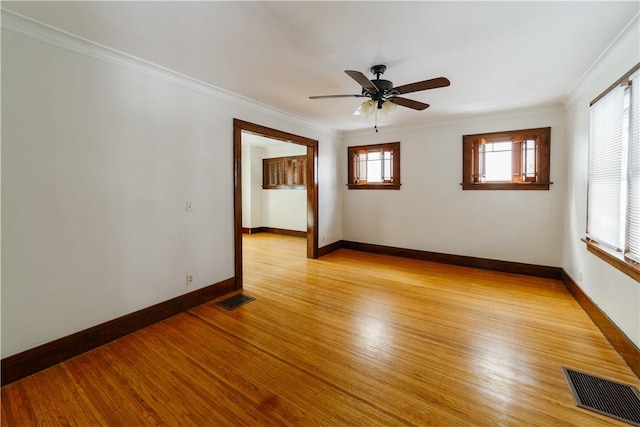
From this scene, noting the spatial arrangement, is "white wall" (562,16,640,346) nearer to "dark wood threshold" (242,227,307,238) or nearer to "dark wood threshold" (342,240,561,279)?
"dark wood threshold" (342,240,561,279)

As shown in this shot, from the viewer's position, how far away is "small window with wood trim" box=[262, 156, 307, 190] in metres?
7.46

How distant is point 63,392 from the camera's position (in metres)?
1.86

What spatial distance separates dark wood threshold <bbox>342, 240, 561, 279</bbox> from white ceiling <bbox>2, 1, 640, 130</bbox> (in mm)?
2577

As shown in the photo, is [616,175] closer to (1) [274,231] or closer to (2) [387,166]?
(2) [387,166]

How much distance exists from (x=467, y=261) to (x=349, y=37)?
4.13 m

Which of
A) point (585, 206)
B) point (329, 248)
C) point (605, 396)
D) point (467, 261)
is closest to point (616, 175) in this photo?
point (585, 206)

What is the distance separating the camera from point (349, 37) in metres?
2.14

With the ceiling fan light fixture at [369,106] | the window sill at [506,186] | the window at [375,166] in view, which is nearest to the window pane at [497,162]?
the window sill at [506,186]

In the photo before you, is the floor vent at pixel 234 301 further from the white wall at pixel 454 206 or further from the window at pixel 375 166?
the window at pixel 375 166

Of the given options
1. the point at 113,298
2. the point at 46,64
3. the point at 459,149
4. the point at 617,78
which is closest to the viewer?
the point at 46,64

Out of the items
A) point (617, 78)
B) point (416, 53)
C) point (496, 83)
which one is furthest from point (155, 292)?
point (617, 78)

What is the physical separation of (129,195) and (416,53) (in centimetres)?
289

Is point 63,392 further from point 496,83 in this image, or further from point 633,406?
point 496,83

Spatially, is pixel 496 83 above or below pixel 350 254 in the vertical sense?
above
